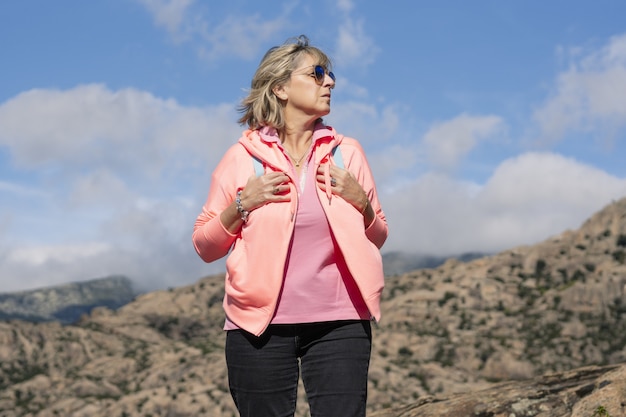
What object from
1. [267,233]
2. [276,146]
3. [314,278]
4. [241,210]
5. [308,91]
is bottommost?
[314,278]

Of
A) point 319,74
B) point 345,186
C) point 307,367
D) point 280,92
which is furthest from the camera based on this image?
point 280,92

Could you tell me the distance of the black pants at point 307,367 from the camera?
4.55 m

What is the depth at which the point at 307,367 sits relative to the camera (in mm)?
4625

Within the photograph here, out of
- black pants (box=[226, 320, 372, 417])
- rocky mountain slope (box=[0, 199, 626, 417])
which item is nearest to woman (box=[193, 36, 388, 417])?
black pants (box=[226, 320, 372, 417])

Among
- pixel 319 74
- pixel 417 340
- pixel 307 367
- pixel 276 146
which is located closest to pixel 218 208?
pixel 276 146

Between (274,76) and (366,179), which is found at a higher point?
(274,76)

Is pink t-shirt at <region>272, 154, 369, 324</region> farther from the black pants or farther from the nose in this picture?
the nose

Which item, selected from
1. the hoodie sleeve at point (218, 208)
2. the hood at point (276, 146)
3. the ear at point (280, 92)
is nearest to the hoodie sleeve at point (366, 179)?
the hood at point (276, 146)

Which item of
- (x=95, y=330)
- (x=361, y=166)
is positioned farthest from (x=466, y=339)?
(x=361, y=166)

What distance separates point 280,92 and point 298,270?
1.34m

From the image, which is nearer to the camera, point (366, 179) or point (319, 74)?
point (319, 74)

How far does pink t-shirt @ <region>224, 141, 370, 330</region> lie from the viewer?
4602mm

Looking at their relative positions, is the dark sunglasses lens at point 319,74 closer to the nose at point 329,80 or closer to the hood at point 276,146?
the nose at point 329,80

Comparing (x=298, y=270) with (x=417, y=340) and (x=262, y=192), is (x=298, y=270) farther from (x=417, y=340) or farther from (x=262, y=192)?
(x=417, y=340)
